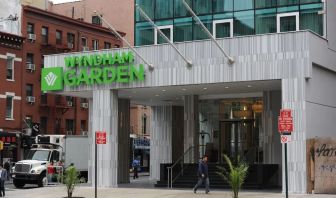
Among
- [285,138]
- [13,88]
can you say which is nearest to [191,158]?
[285,138]

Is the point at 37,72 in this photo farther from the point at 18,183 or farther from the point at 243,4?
the point at 243,4

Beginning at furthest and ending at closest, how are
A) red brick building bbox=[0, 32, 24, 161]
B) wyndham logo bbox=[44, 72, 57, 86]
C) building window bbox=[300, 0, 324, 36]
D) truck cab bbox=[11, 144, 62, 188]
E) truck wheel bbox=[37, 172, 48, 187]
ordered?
red brick building bbox=[0, 32, 24, 161]
truck wheel bbox=[37, 172, 48, 187]
truck cab bbox=[11, 144, 62, 188]
wyndham logo bbox=[44, 72, 57, 86]
building window bbox=[300, 0, 324, 36]

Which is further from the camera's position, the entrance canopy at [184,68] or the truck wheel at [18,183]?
the truck wheel at [18,183]

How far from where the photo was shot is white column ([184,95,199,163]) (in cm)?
3800

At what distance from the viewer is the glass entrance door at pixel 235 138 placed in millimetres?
38250

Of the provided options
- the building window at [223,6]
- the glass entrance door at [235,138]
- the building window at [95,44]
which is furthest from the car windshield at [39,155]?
the building window at [95,44]

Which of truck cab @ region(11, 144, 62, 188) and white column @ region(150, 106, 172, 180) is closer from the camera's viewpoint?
truck cab @ region(11, 144, 62, 188)

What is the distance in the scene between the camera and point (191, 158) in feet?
125

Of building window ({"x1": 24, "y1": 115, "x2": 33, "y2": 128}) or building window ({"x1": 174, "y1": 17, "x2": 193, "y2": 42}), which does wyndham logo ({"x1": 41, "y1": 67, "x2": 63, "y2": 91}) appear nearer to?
building window ({"x1": 174, "y1": 17, "x2": 193, "y2": 42})

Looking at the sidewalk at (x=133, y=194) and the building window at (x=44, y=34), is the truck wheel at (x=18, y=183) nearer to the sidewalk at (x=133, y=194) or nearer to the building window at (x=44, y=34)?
the sidewalk at (x=133, y=194)

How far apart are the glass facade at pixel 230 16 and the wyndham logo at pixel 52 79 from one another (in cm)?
615

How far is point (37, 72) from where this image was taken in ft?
201

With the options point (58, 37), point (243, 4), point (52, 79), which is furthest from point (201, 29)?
point (58, 37)

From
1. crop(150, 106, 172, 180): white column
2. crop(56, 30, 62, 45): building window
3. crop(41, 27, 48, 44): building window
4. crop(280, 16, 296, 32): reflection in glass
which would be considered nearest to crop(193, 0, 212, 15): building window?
crop(280, 16, 296, 32): reflection in glass
